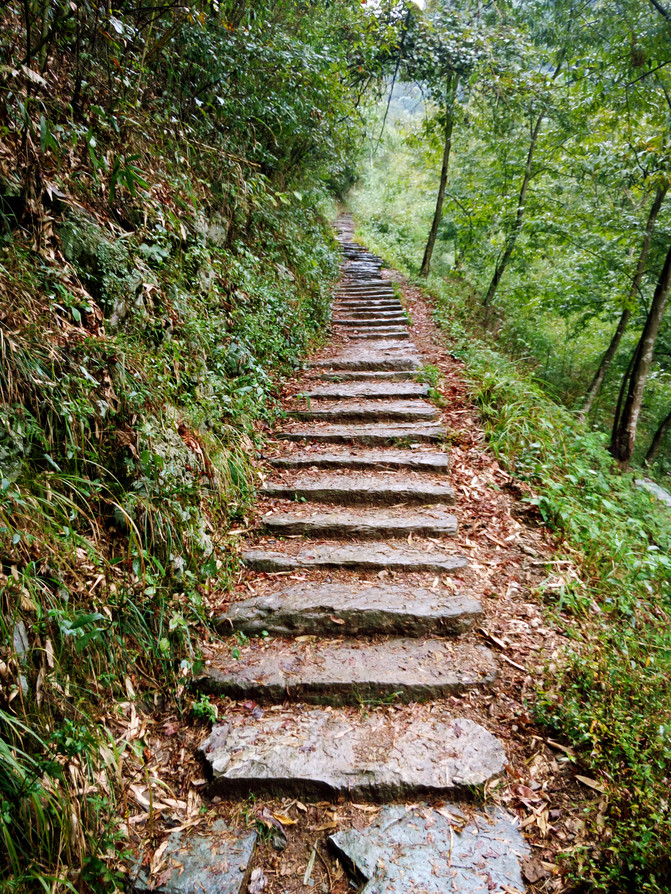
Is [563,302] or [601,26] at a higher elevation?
[601,26]

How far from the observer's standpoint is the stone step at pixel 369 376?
5.56 meters

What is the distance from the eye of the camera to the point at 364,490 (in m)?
3.67

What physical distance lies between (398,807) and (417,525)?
70.8 inches

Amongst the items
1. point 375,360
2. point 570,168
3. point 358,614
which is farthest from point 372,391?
point 570,168

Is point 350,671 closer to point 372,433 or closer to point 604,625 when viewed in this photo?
point 604,625

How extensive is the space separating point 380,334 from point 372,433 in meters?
3.23

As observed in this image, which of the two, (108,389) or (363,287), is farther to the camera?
(363,287)

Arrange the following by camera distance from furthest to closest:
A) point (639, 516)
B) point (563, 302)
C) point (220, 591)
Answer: point (563, 302) < point (639, 516) < point (220, 591)

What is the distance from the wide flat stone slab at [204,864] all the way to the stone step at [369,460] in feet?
8.93

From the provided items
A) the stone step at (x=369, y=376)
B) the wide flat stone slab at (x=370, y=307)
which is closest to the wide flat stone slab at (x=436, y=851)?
the stone step at (x=369, y=376)

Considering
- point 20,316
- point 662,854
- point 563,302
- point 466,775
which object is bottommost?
point 466,775

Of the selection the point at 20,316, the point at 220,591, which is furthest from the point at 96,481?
the point at 220,591

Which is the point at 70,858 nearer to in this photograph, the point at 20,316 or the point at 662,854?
the point at 662,854

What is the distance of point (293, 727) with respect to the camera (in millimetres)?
2270
